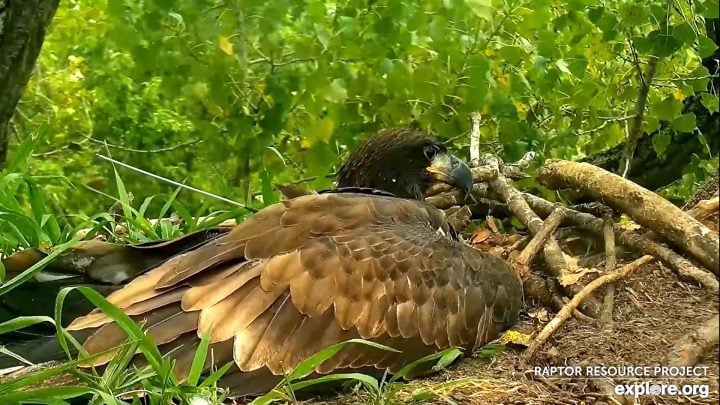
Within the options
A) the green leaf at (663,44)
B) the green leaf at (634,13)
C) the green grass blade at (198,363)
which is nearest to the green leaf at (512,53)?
the green leaf at (634,13)

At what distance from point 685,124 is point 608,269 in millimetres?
796

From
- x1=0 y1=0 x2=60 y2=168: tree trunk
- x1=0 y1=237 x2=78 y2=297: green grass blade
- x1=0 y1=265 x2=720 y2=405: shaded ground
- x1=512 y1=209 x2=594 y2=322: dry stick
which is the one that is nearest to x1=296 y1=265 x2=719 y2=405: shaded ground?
x1=0 y1=265 x2=720 y2=405: shaded ground

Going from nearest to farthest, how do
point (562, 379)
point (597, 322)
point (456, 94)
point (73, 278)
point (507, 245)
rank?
point (562, 379) → point (597, 322) → point (73, 278) → point (507, 245) → point (456, 94)

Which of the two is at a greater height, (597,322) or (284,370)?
(597,322)

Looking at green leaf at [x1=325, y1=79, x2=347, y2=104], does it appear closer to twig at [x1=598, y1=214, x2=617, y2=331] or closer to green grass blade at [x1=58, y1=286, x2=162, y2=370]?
twig at [x1=598, y1=214, x2=617, y2=331]

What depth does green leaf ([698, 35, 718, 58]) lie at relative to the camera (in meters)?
2.77

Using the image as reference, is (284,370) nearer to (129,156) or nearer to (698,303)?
(698,303)

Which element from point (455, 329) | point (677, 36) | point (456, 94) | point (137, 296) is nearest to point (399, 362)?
point (455, 329)

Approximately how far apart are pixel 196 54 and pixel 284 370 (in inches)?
82.8

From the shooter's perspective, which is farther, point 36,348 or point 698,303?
point 36,348

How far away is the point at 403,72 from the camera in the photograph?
4.05 metres

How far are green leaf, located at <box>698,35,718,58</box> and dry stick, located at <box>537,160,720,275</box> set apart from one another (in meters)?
0.54

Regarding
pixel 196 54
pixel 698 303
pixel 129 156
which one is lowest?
pixel 129 156

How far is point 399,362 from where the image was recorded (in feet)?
7.91
